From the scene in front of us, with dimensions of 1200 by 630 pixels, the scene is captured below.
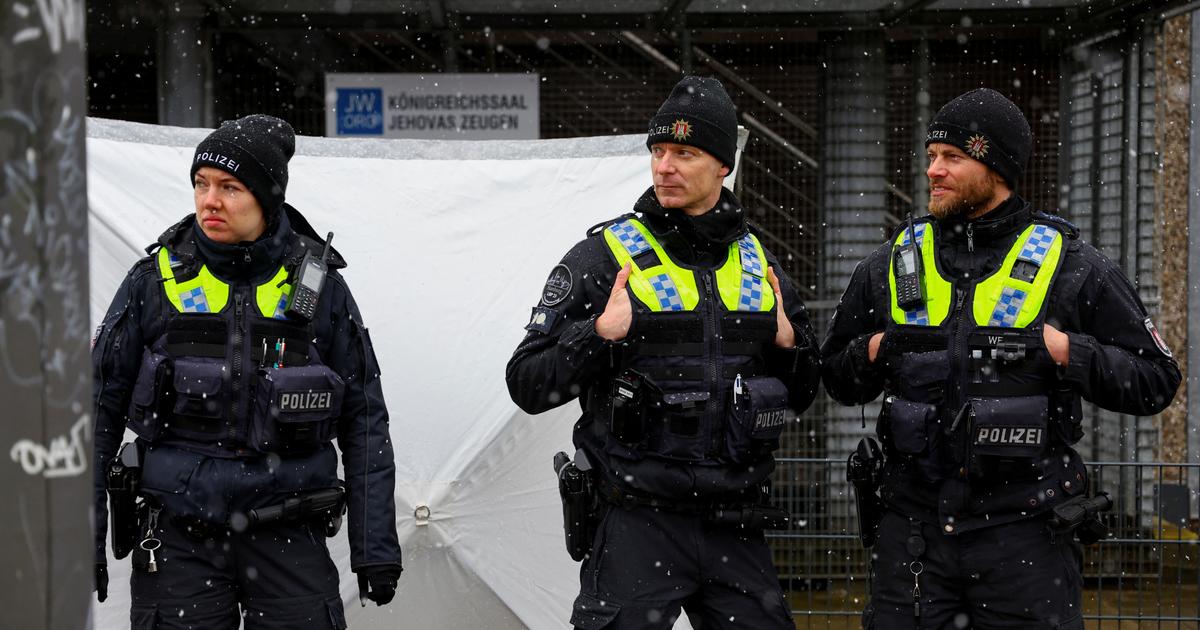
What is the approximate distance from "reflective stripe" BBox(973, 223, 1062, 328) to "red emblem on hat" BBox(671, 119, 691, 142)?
1010mm

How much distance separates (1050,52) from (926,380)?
17.7ft

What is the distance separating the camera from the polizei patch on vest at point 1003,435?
3598 mm

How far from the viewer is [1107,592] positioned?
25.4 feet

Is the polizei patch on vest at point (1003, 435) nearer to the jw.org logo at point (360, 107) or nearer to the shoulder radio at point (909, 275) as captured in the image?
the shoulder radio at point (909, 275)

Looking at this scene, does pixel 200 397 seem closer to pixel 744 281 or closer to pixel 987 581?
pixel 744 281

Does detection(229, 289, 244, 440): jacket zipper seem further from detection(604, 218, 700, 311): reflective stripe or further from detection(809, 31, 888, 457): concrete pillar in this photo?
detection(809, 31, 888, 457): concrete pillar

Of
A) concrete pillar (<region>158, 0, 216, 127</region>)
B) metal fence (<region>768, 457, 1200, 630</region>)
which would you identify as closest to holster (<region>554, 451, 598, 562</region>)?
metal fence (<region>768, 457, 1200, 630</region>)

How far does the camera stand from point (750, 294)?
150 inches

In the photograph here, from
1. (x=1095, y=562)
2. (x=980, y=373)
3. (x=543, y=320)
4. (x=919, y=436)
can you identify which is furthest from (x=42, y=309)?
(x=1095, y=562)

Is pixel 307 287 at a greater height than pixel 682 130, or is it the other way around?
pixel 682 130

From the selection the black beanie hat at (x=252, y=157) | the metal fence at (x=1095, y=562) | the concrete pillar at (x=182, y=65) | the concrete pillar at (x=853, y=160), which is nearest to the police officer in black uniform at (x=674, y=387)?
the black beanie hat at (x=252, y=157)

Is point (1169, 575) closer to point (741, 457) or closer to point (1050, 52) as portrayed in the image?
point (1050, 52)

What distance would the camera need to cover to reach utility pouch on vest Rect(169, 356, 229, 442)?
3.56m

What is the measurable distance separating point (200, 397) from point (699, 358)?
1.47 m
